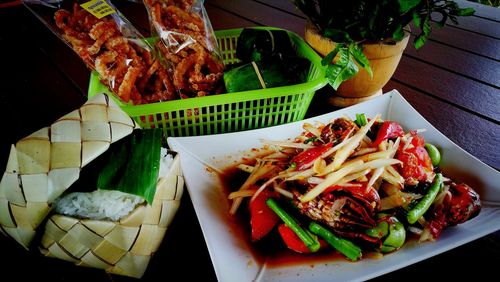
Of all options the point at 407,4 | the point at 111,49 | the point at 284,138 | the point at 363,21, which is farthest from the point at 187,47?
the point at 407,4

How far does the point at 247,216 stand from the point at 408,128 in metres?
0.62

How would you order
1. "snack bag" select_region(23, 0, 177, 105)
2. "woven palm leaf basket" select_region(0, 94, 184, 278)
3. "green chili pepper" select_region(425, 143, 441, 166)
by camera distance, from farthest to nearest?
"snack bag" select_region(23, 0, 177, 105) < "green chili pepper" select_region(425, 143, 441, 166) < "woven palm leaf basket" select_region(0, 94, 184, 278)

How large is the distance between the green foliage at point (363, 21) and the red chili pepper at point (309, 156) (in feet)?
0.64

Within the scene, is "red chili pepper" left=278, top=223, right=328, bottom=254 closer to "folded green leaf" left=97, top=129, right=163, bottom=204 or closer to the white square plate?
the white square plate

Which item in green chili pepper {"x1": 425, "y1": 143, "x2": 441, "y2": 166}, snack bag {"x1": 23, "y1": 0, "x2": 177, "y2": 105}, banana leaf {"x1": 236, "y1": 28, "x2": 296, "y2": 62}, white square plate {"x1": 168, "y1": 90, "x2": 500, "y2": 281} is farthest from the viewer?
banana leaf {"x1": 236, "y1": 28, "x2": 296, "y2": 62}

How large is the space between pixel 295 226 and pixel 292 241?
0.04 m

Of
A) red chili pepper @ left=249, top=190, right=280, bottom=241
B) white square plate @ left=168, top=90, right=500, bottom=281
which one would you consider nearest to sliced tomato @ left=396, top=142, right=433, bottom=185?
white square plate @ left=168, top=90, right=500, bottom=281

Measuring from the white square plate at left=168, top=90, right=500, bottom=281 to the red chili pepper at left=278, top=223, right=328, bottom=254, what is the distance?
0.13 feet

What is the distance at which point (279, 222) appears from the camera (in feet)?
2.93

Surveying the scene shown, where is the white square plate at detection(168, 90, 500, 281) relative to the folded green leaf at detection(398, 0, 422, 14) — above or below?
below

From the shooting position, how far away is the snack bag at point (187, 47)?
118 cm

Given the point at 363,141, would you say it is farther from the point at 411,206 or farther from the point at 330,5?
the point at 330,5

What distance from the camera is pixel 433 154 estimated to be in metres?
0.99

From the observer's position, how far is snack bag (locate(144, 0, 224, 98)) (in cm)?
118
